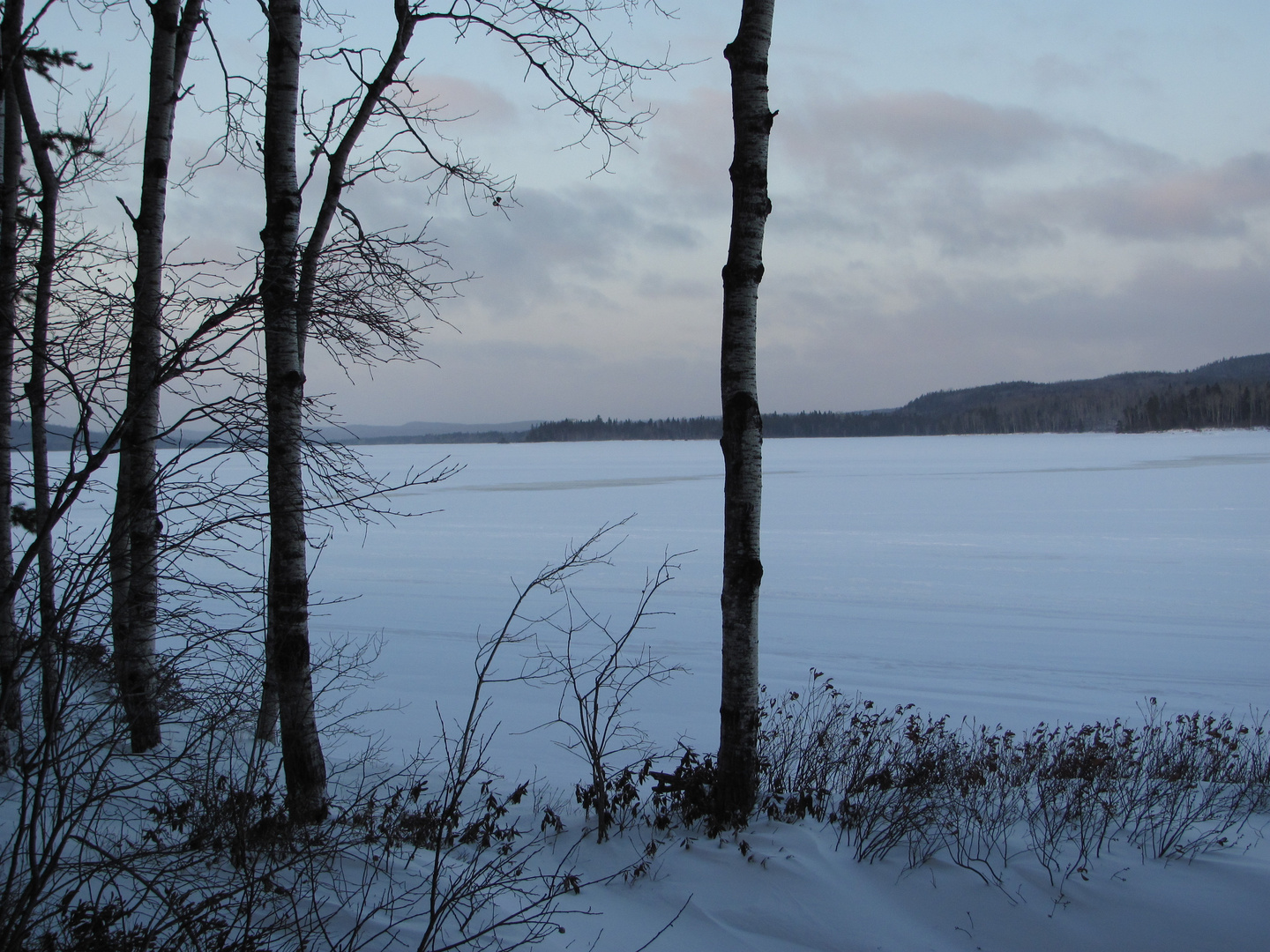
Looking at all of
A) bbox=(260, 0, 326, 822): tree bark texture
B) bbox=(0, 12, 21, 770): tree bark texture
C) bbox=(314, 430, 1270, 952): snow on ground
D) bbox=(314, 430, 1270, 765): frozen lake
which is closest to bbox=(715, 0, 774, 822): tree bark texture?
bbox=(314, 430, 1270, 952): snow on ground

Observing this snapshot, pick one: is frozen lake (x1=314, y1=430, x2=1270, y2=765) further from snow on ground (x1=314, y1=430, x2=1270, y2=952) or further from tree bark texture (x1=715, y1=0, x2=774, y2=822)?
tree bark texture (x1=715, y1=0, x2=774, y2=822)

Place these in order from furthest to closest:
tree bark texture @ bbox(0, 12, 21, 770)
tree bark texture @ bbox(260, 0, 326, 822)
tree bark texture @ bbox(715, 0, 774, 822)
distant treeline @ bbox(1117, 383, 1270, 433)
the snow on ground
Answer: distant treeline @ bbox(1117, 383, 1270, 433)
tree bark texture @ bbox(0, 12, 21, 770)
tree bark texture @ bbox(715, 0, 774, 822)
tree bark texture @ bbox(260, 0, 326, 822)
the snow on ground

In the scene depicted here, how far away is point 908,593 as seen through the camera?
13758mm

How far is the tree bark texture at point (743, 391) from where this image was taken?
4688mm

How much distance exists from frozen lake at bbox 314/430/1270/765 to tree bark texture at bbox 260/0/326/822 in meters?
2.92

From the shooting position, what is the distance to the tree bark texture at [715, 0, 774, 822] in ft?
15.4

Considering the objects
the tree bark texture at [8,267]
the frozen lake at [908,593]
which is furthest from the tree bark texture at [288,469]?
the frozen lake at [908,593]

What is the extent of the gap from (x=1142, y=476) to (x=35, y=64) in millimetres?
36660

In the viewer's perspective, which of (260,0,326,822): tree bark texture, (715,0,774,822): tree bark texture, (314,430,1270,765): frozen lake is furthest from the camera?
(314,430,1270,765): frozen lake

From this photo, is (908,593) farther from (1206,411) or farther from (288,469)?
(1206,411)

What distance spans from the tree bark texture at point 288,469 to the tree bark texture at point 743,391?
224 cm

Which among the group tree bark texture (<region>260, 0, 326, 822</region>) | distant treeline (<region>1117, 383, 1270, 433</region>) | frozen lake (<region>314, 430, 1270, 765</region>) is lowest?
frozen lake (<region>314, 430, 1270, 765</region>)

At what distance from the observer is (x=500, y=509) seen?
27281mm

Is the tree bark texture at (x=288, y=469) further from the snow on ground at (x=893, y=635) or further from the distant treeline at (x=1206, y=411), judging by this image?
the distant treeline at (x=1206, y=411)
